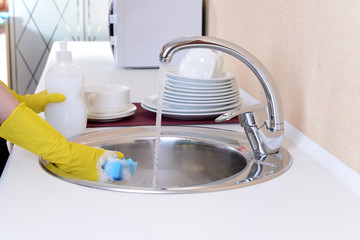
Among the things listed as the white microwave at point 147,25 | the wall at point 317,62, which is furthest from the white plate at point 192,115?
the white microwave at point 147,25

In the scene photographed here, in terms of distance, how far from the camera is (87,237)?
28.8 inches

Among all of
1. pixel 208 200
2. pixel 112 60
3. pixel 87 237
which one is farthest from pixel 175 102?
pixel 112 60

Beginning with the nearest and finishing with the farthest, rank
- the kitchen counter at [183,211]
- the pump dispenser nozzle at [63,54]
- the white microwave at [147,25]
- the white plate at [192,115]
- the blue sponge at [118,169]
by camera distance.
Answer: the kitchen counter at [183,211]
the blue sponge at [118,169]
the pump dispenser nozzle at [63,54]
the white plate at [192,115]
the white microwave at [147,25]

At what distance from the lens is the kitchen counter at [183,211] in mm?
748

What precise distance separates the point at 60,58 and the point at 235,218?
62 cm

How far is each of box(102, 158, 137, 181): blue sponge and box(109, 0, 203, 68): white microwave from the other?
4.11 ft

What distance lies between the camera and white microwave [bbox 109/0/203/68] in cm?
223

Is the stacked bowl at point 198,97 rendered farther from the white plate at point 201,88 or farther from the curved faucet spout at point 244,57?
the curved faucet spout at point 244,57

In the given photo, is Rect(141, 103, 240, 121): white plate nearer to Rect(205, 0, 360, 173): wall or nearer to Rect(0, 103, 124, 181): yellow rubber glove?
Rect(205, 0, 360, 173): wall

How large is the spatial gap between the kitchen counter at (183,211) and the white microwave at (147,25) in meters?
1.29

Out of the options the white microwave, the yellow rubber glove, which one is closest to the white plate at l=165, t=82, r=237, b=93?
the yellow rubber glove

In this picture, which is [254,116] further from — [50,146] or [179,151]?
[50,146]

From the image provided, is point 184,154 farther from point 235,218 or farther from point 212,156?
point 235,218

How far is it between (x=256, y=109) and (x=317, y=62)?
0.16 m
